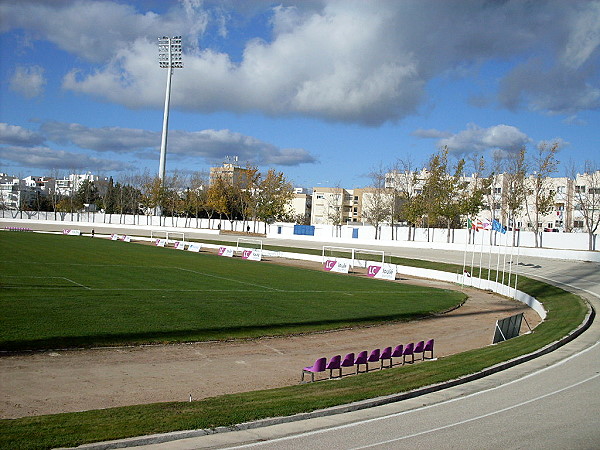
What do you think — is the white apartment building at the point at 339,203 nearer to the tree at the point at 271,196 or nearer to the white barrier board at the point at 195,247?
the tree at the point at 271,196

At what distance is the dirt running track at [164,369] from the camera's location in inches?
539

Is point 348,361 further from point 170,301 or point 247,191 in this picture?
point 247,191

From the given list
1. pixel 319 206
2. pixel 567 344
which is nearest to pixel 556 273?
pixel 567 344

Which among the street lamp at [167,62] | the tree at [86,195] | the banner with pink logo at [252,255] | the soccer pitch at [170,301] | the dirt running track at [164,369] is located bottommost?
the dirt running track at [164,369]

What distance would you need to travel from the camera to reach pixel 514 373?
16172 mm

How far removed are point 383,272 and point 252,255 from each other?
1702cm

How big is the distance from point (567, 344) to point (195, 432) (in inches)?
639

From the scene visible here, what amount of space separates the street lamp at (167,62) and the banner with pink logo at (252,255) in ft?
218

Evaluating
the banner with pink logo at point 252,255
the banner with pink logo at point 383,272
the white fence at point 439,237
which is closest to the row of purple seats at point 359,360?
the banner with pink logo at point 383,272

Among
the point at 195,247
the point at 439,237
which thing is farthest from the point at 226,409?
the point at 439,237

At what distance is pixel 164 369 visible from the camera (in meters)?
17.1

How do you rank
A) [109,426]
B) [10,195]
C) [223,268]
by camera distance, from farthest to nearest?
[10,195]
[223,268]
[109,426]

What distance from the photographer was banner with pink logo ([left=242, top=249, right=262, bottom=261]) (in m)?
61.8

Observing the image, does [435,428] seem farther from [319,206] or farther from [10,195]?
[10,195]
